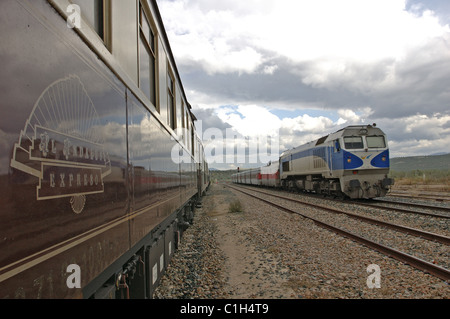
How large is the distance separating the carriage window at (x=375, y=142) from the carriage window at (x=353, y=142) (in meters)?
0.42

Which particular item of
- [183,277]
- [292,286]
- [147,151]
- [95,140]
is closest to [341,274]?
[292,286]

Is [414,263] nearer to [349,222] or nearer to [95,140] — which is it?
[349,222]

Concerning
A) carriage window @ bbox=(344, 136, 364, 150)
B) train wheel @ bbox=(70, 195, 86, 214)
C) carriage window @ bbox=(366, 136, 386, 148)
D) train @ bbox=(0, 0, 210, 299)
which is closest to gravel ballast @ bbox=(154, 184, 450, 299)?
train @ bbox=(0, 0, 210, 299)

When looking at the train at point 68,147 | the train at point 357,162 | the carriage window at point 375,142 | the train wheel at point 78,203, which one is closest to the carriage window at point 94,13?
the train at point 68,147

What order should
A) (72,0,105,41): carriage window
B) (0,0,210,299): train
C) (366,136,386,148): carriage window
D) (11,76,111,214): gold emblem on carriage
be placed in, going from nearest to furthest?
(0,0,210,299): train, (11,76,111,214): gold emblem on carriage, (72,0,105,41): carriage window, (366,136,386,148): carriage window

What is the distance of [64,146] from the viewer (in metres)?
1.56

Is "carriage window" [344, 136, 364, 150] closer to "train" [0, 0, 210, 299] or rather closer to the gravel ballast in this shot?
the gravel ballast

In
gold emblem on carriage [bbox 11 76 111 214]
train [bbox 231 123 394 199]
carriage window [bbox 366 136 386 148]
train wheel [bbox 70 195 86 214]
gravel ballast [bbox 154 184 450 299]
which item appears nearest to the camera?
gold emblem on carriage [bbox 11 76 111 214]

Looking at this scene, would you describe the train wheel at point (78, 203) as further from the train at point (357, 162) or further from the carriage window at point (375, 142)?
the carriage window at point (375, 142)

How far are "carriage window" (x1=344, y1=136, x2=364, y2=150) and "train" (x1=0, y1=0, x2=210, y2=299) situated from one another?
43.6 ft

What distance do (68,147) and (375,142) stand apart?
15631 millimetres

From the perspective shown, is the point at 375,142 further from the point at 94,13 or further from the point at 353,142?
the point at 94,13

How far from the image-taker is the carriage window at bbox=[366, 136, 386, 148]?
1496cm

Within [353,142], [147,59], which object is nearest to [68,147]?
[147,59]
